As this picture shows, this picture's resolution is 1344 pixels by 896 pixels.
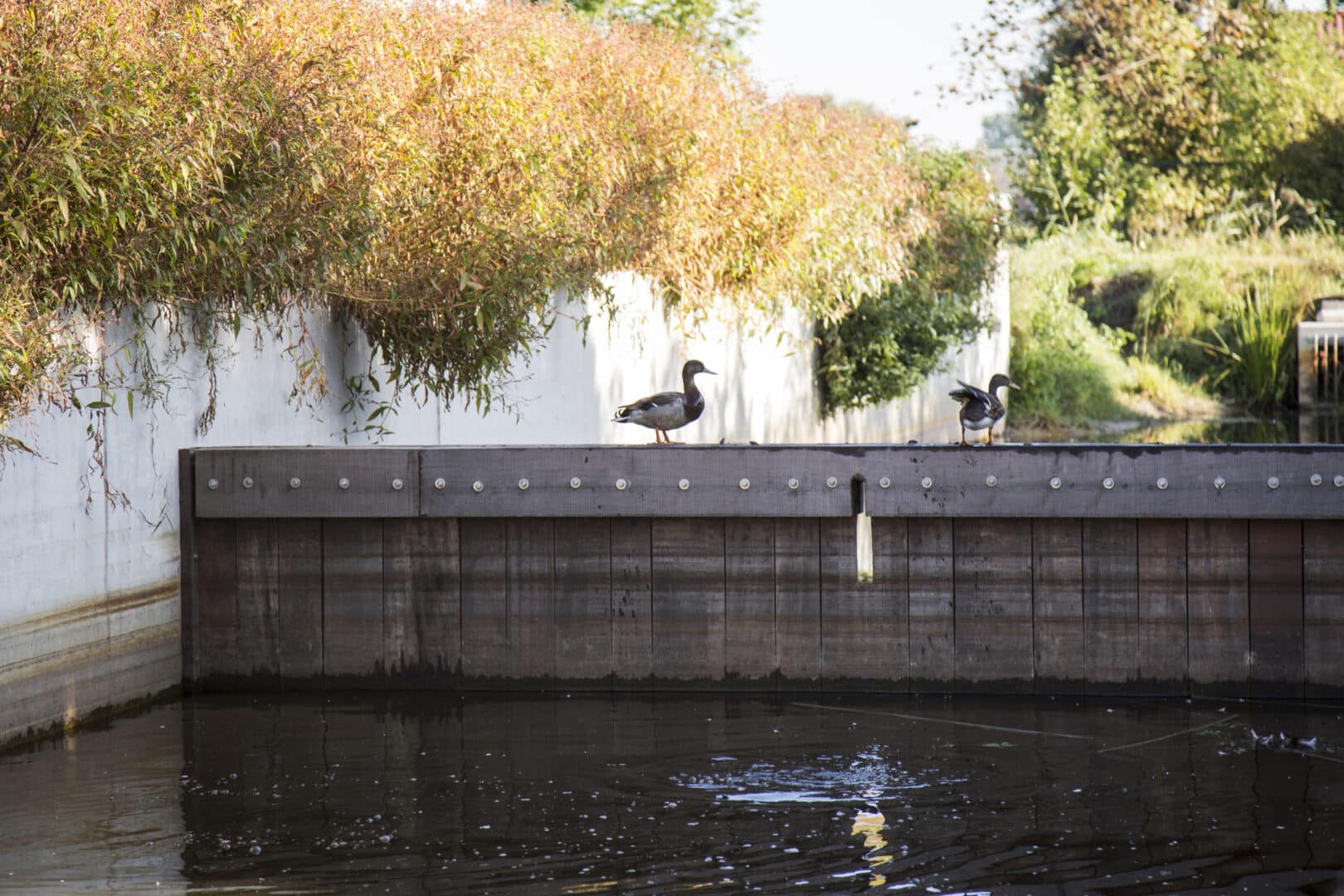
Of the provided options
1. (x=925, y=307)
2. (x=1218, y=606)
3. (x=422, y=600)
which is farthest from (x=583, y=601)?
(x=925, y=307)

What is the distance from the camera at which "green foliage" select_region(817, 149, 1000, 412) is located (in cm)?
1722

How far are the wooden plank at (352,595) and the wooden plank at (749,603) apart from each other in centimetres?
163

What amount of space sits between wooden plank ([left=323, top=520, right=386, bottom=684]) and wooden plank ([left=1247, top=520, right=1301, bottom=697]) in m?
3.93

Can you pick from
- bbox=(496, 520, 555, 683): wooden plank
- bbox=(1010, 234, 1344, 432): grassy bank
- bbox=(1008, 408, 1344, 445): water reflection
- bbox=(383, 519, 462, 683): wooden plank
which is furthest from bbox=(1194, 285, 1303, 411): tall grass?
bbox=(383, 519, 462, 683): wooden plank

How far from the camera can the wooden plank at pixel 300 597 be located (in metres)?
7.40

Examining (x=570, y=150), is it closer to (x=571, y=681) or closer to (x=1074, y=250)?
(x=571, y=681)

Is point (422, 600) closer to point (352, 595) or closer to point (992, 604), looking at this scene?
point (352, 595)

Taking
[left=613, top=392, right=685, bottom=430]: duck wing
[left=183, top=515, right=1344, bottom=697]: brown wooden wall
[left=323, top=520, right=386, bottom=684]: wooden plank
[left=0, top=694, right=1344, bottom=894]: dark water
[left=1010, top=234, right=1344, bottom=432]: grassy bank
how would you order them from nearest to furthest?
1. [left=0, top=694, right=1344, bottom=894]: dark water
2. [left=183, top=515, right=1344, bottom=697]: brown wooden wall
3. [left=323, top=520, right=386, bottom=684]: wooden plank
4. [left=613, top=392, right=685, bottom=430]: duck wing
5. [left=1010, top=234, right=1344, bottom=432]: grassy bank

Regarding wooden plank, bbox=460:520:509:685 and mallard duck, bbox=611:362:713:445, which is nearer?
wooden plank, bbox=460:520:509:685

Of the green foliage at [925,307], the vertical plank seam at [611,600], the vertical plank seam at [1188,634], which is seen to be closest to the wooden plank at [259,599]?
the vertical plank seam at [611,600]

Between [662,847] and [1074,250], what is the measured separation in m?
26.1

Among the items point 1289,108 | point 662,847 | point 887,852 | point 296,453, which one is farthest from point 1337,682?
point 1289,108

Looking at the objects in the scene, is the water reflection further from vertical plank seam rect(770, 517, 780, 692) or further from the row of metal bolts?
vertical plank seam rect(770, 517, 780, 692)

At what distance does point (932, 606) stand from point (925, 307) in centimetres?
1068
